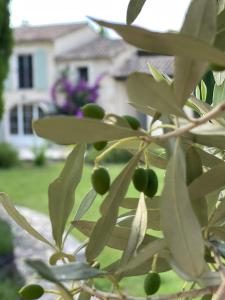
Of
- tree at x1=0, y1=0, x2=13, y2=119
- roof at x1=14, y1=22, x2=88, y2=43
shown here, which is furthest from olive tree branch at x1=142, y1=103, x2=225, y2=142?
roof at x1=14, y1=22, x2=88, y2=43

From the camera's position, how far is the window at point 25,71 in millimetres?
13898

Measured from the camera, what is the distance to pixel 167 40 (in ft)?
1.07

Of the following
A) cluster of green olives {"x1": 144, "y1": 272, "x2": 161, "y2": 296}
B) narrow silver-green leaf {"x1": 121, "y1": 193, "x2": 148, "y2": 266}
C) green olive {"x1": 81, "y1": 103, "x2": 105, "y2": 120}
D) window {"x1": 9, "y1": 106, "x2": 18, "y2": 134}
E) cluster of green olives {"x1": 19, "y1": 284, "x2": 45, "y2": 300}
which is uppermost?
green olive {"x1": 81, "y1": 103, "x2": 105, "y2": 120}

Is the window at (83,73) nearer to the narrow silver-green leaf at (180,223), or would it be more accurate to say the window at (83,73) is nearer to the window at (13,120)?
the window at (13,120)

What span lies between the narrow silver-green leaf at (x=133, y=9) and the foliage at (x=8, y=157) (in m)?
9.23

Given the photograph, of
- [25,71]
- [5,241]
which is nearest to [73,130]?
[5,241]

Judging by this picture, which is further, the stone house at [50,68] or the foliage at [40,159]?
the stone house at [50,68]

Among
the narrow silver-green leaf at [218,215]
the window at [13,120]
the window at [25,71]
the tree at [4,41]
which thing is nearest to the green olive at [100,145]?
the narrow silver-green leaf at [218,215]

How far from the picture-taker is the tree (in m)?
6.64

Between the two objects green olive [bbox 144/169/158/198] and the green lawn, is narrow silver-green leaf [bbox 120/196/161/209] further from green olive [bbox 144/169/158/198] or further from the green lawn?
the green lawn

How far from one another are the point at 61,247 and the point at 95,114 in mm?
138

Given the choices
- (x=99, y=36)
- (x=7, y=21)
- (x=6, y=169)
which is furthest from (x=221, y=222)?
(x=99, y=36)

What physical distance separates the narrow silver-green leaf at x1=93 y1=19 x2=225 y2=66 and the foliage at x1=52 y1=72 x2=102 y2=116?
11.7 meters

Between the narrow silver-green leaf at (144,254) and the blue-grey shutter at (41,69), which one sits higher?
the narrow silver-green leaf at (144,254)
